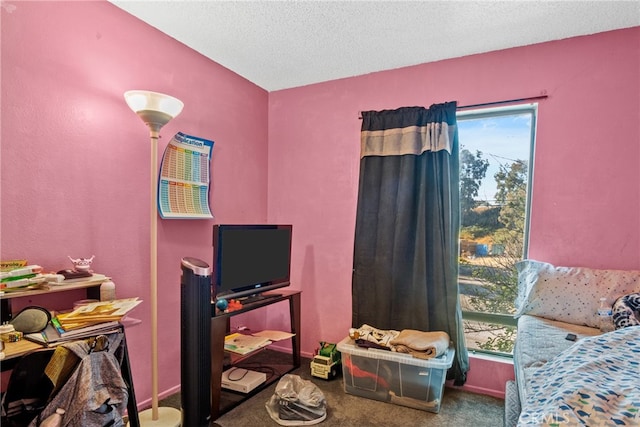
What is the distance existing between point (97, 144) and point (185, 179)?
1.91 feet

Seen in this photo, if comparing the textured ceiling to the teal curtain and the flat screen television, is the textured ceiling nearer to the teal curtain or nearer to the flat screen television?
the teal curtain

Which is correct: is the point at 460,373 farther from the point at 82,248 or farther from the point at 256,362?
the point at 82,248

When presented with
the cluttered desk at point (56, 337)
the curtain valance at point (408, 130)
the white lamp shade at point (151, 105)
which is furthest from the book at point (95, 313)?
the curtain valance at point (408, 130)

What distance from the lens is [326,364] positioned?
2.60m

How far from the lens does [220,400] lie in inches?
88.9

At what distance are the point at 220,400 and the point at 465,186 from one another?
2.23 metres

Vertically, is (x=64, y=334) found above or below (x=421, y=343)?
above

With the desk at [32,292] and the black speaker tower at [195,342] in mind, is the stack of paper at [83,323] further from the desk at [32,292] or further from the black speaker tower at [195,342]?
the black speaker tower at [195,342]

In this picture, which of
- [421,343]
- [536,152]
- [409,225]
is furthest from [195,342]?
[536,152]

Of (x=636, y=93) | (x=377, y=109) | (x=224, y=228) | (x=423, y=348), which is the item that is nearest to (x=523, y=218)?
(x=636, y=93)

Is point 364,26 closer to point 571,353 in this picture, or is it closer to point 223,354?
point 571,353

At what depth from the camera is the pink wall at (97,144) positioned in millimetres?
1624

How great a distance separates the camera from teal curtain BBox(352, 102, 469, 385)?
249 cm

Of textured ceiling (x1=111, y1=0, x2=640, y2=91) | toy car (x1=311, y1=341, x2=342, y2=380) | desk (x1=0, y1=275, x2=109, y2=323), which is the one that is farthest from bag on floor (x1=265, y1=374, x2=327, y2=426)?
textured ceiling (x1=111, y1=0, x2=640, y2=91)
